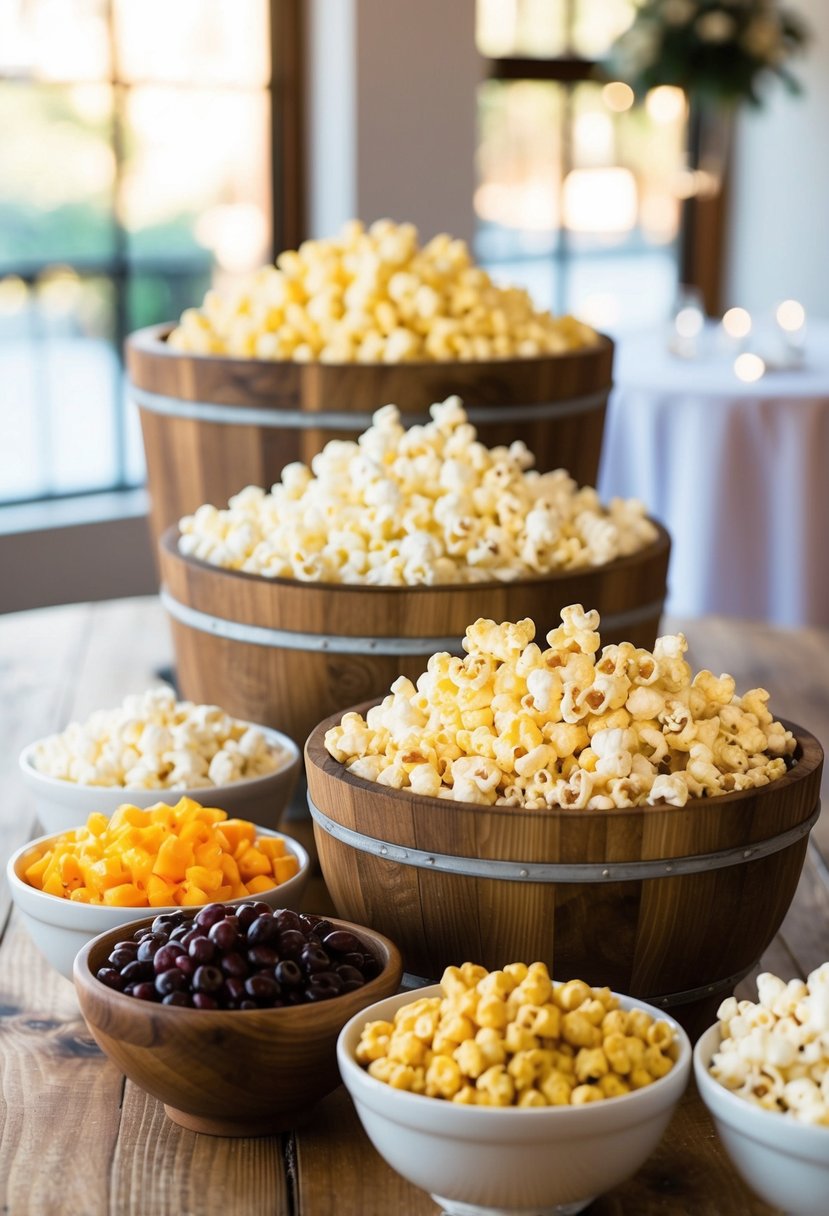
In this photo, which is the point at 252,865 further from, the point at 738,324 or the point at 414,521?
the point at 738,324

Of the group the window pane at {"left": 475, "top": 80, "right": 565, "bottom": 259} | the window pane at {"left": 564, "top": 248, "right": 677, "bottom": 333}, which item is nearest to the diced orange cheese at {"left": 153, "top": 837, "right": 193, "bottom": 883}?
the window pane at {"left": 475, "top": 80, "right": 565, "bottom": 259}

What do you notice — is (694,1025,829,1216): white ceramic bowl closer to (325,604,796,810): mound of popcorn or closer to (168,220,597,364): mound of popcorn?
(325,604,796,810): mound of popcorn

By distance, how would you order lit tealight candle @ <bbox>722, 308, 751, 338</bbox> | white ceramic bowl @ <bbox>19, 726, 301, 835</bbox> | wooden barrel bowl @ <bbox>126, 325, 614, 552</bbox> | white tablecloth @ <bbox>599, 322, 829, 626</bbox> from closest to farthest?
1. white ceramic bowl @ <bbox>19, 726, 301, 835</bbox>
2. wooden barrel bowl @ <bbox>126, 325, 614, 552</bbox>
3. white tablecloth @ <bbox>599, 322, 829, 626</bbox>
4. lit tealight candle @ <bbox>722, 308, 751, 338</bbox>

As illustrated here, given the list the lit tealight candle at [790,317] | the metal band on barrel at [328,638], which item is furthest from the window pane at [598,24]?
the metal band on barrel at [328,638]

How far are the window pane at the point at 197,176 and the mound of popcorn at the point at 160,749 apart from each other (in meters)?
3.39

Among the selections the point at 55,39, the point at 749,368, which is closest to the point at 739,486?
the point at 749,368

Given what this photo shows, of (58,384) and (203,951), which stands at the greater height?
(203,951)

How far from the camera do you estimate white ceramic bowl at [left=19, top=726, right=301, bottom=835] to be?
153 cm

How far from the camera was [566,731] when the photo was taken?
1.19 metres

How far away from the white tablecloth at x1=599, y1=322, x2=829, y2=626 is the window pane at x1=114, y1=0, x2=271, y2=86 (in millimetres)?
1711

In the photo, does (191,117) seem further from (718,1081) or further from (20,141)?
(718,1081)

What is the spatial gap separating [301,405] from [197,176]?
10.0ft

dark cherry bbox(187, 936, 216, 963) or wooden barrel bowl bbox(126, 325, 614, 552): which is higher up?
wooden barrel bowl bbox(126, 325, 614, 552)

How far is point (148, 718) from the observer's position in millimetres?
1613
